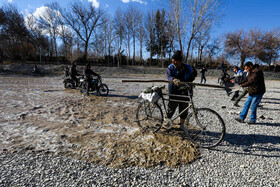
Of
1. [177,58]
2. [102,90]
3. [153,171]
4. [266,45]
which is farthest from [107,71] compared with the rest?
[266,45]

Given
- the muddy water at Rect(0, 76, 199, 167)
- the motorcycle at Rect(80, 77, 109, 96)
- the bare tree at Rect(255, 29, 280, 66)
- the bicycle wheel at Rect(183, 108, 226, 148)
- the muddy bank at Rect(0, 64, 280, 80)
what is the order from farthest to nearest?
the bare tree at Rect(255, 29, 280, 66), the muddy bank at Rect(0, 64, 280, 80), the motorcycle at Rect(80, 77, 109, 96), the bicycle wheel at Rect(183, 108, 226, 148), the muddy water at Rect(0, 76, 199, 167)

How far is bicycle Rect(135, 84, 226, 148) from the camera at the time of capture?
9.82 ft

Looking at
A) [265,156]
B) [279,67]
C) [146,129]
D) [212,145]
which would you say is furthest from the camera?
[279,67]

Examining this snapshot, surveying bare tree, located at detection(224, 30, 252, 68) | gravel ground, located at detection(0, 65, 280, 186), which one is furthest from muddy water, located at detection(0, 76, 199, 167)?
bare tree, located at detection(224, 30, 252, 68)

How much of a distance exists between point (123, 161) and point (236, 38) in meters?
40.2

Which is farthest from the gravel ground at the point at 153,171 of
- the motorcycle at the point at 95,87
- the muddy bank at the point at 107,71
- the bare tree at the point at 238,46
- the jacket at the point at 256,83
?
the bare tree at the point at 238,46

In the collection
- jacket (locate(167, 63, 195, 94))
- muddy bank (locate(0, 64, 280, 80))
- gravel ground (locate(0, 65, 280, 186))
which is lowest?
gravel ground (locate(0, 65, 280, 186))

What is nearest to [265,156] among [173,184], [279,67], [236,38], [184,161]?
[184,161]

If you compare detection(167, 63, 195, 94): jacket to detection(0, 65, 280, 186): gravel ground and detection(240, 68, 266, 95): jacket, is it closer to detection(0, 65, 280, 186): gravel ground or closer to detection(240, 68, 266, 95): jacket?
detection(0, 65, 280, 186): gravel ground

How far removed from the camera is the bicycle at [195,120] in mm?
2992

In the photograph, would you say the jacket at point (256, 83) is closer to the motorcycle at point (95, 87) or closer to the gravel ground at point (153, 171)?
the gravel ground at point (153, 171)

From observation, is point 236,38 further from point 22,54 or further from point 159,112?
point 22,54

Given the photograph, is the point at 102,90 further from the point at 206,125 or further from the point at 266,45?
the point at 266,45

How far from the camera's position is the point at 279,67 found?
35969mm
